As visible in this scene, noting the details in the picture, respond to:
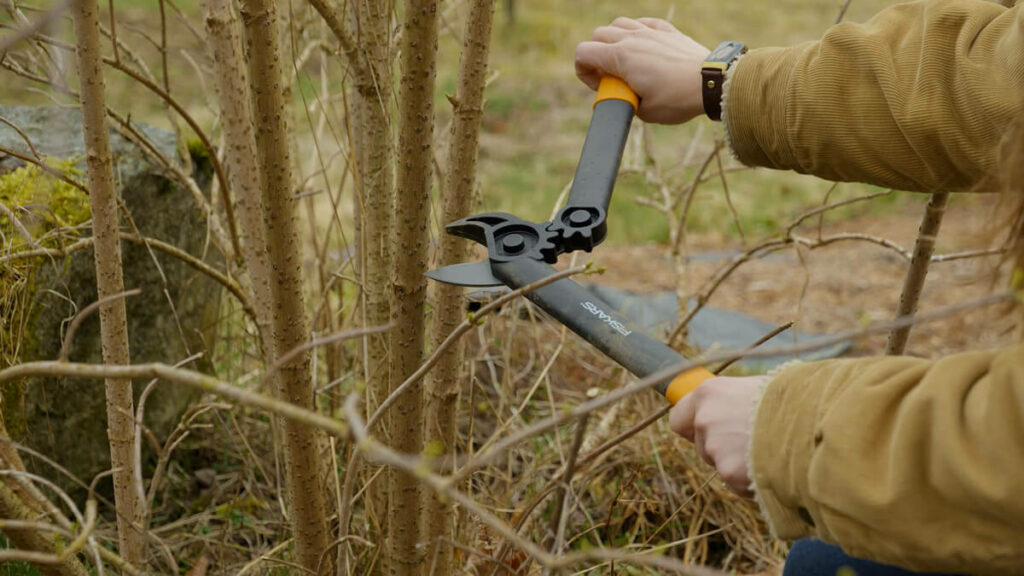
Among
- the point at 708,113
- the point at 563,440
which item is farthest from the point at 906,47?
the point at 563,440

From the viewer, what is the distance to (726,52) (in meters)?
1.65

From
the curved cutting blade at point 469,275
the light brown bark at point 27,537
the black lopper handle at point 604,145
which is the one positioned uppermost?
the black lopper handle at point 604,145

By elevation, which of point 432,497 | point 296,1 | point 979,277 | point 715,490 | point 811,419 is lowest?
point 715,490

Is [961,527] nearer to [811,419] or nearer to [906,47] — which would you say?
[811,419]

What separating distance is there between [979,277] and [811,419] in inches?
13.8

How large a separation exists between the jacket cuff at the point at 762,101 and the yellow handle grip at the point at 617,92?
0.54 ft

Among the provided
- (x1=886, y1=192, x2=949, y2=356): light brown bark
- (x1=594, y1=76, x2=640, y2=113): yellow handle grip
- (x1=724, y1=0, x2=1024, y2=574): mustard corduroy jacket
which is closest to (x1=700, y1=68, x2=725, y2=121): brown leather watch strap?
(x1=594, y1=76, x2=640, y2=113): yellow handle grip

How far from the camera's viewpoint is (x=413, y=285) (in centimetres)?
140

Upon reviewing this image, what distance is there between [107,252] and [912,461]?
3.73 ft

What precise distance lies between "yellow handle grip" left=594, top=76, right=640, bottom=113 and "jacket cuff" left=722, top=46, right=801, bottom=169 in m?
0.16

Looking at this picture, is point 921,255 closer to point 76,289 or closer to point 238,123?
point 238,123

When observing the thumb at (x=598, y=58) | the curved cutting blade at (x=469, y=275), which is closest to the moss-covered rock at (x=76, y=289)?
the curved cutting blade at (x=469, y=275)

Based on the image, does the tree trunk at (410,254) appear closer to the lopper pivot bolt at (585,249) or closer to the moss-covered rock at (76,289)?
the lopper pivot bolt at (585,249)

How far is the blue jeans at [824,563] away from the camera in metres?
1.30
